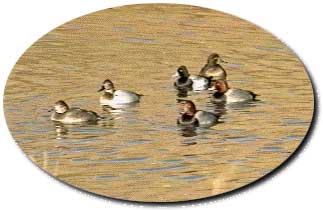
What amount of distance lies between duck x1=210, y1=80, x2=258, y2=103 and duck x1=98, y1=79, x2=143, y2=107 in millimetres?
256

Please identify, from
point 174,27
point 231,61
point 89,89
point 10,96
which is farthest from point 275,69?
point 10,96

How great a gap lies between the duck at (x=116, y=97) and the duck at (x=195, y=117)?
18 centimetres

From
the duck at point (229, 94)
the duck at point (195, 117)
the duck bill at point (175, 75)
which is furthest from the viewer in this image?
the duck bill at point (175, 75)

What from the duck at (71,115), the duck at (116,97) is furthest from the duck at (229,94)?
the duck at (71,115)

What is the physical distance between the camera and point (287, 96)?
10.2ft

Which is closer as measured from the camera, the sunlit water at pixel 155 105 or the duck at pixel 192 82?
the sunlit water at pixel 155 105

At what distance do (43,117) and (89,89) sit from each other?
0.72 ft

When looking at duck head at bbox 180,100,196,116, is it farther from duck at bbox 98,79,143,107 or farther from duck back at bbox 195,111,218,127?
duck at bbox 98,79,143,107

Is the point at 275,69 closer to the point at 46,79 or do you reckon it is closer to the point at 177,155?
the point at 177,155

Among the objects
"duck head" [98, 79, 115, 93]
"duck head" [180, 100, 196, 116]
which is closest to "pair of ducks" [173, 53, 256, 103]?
"duck head" [180, 100, 196, 116]

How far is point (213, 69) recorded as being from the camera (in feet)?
10.5

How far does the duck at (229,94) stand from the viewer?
10.2 ft

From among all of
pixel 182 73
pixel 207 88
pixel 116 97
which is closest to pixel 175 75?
pixel 182 73

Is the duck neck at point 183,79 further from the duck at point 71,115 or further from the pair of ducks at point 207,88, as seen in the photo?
the duck at point 71,115
